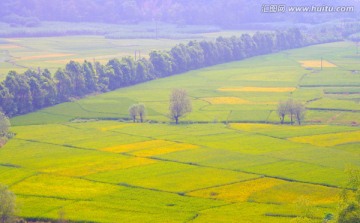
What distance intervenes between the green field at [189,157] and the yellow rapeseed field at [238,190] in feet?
0.26

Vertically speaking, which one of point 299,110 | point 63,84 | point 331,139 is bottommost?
point 331,139

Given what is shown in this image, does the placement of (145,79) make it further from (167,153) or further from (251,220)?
(251,220)

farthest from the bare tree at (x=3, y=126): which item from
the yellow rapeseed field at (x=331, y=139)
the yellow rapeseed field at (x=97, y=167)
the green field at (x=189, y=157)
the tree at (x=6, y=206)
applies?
the yellow rapeseed field at (x=331, y=139)

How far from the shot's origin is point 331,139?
237ft

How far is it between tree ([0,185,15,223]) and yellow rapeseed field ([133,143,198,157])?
21.6 metres

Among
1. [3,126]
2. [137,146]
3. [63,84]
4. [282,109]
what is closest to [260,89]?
[282,109]

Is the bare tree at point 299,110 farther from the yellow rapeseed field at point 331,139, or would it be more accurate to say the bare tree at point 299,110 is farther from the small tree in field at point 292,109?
the yellow rapeseed field at point 331,139

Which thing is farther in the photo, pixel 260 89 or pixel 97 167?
pixel 260 89

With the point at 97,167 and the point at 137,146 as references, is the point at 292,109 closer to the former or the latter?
the point at 137,146

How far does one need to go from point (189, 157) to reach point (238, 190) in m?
11.5

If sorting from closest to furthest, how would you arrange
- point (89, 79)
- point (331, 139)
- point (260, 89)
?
point (331, 139)
point (89, 79)
point (260, 89)

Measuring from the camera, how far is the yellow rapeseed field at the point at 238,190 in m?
53.9

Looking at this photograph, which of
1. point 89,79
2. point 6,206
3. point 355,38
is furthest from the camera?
point 355,38

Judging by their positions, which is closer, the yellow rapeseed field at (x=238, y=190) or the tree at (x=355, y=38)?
the yellow rapeseed field at (x=238, y=190)
